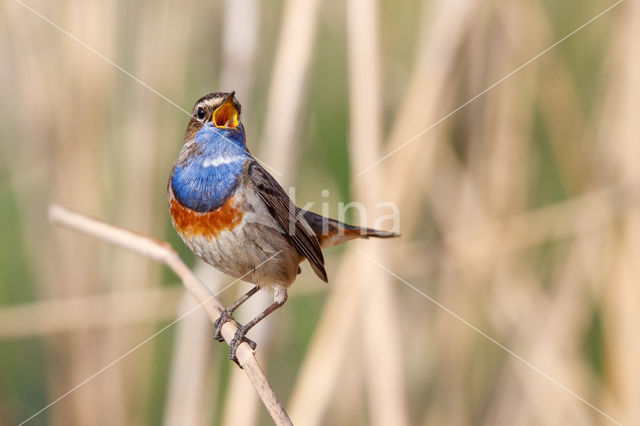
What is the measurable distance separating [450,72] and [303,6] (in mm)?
665

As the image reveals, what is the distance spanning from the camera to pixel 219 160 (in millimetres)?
2197

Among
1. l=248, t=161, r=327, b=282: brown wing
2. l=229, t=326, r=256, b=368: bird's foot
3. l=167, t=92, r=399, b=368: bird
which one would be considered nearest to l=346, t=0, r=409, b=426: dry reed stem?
l=248, t=161, r=327, b=282: brown wing

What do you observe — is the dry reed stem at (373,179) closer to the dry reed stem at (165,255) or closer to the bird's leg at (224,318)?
the bird's leg at (224,318)

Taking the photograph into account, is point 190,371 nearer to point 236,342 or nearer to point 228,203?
point 236,342

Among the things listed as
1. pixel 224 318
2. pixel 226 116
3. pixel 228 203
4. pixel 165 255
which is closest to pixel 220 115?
pixel 226 116

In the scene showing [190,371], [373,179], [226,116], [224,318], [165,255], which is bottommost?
[190,371]

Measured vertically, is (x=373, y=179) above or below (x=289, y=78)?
below

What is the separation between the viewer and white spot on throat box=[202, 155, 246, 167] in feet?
7.12

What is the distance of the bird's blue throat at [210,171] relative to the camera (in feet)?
7.07

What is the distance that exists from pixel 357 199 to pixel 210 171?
2.69 feet

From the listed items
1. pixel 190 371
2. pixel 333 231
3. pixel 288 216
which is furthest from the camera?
pixel 333 231

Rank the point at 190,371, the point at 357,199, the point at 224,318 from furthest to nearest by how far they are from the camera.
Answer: the point at 357,199
the point at 190,371
the point at 224,318

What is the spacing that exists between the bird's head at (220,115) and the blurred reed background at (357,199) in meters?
0.28

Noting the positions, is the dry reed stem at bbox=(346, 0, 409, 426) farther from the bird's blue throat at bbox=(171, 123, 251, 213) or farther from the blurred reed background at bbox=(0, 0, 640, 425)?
the bird's blue throat at bbox=(171, 123, 251, 213)
